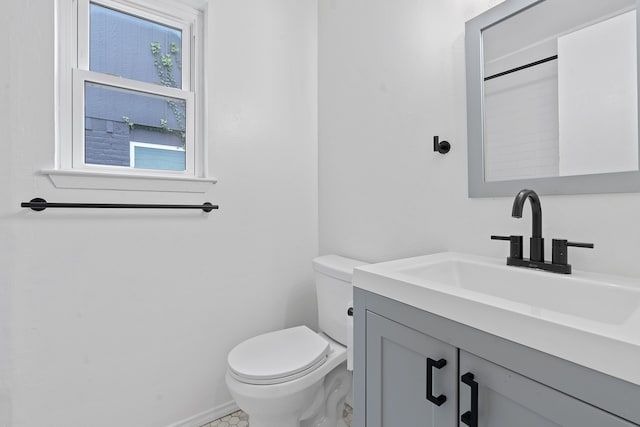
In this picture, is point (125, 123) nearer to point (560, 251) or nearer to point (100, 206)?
point (100, 206)

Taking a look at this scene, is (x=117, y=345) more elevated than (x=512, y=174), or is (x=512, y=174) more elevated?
(x=512, y=174)

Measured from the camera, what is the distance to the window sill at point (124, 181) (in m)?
1.19

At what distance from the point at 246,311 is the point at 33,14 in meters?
1.54

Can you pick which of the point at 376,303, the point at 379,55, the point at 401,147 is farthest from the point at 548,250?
the point at 379,55

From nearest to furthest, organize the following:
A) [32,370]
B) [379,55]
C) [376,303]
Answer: [376,303], [32,370], [379,55]

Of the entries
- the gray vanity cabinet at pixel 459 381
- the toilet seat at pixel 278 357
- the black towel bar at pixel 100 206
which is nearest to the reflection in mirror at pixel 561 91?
the gray vanity cabinet at pixel 459 381

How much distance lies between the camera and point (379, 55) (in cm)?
146

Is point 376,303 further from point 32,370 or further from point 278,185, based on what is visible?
point 32,370

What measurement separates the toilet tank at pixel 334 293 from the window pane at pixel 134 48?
1.20 metres

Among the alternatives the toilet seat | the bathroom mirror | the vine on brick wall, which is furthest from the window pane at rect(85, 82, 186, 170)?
the bathroom mirror

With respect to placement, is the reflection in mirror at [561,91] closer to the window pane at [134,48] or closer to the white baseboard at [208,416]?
the window pane at [134,48]

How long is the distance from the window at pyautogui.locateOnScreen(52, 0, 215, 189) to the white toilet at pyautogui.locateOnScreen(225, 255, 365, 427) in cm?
80

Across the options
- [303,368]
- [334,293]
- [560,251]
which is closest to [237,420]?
[303,368]

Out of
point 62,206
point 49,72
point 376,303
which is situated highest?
point 49,72
